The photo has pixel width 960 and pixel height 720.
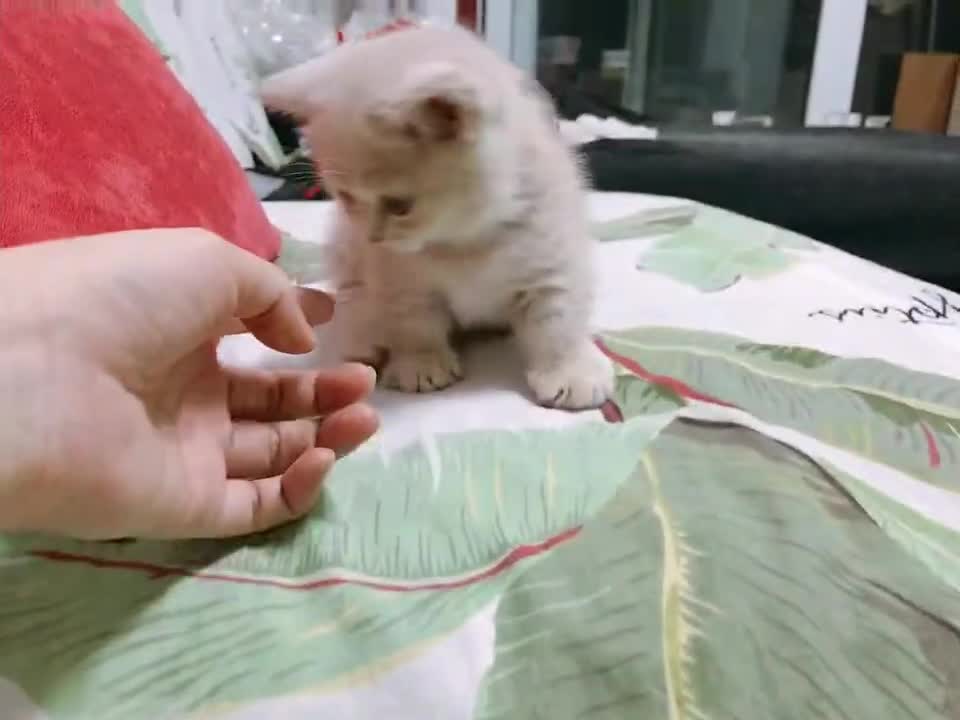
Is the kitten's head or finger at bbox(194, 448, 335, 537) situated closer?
finger at bbox(194, 448, 335, 537)

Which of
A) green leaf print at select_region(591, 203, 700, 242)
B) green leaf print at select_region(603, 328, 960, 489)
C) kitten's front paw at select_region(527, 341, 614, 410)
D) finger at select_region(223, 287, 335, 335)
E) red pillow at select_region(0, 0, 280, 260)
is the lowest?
kitten's front paw at select_region(527, 341, 614, 410)

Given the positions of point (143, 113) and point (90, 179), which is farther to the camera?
point (143, 113)

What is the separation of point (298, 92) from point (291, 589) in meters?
0.50

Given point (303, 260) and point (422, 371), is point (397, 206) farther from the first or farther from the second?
point (303, 260)

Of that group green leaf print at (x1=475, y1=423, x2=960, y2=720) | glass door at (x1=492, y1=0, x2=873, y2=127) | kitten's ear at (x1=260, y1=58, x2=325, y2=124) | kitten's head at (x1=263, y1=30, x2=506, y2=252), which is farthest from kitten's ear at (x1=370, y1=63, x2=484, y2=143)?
glass door at (x1=492, y1=0, x2=873, y2=127)

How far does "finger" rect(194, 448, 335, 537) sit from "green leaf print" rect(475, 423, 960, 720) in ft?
0.46

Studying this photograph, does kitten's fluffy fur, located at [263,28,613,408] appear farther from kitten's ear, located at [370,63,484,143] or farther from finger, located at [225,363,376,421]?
finger, located at [225,363,376,421]

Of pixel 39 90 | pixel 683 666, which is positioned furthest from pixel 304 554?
pixel 39 90

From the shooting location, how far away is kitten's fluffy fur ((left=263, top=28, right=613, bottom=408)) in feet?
2.39

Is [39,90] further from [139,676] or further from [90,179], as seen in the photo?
[139,676]

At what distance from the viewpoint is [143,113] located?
86 cm

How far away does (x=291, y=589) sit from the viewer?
18.8 inches

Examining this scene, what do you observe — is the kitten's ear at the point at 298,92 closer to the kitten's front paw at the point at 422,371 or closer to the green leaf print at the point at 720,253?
the kitten's front paw at the point at 422,371

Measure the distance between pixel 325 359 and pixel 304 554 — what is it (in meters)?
0.34
